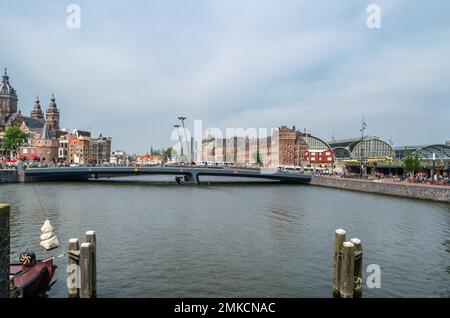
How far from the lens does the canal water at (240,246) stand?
15969 millimetres

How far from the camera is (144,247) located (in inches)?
876

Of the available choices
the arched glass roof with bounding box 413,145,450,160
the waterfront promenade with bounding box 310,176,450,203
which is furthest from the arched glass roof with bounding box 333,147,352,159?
the waterfront promenade with bounding box 310,176,450,203

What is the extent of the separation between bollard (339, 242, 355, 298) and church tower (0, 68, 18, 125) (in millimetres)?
211759

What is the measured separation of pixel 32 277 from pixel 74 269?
192 centimetres

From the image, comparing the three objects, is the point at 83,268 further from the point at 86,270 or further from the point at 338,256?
the point at 338,256

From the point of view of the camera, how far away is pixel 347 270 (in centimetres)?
1363

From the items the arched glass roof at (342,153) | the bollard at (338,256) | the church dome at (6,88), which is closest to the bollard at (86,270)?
the bollard at (338,256)

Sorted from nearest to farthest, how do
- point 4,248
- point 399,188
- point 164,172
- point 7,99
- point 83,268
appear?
1. point 4,248
2. point 83,268
3. point 399,188
4. point 164,172
5. point 7,99

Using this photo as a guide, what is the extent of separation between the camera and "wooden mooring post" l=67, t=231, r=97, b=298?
529 inches

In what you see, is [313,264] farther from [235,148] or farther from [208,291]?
[235,148]

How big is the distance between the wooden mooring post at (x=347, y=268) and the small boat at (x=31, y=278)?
12.2 metres

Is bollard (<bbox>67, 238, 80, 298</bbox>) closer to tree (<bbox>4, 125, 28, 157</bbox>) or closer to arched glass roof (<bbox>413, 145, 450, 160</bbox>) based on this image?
arched glass roof (<bbox>413, 145, 450, 160</bbox>)

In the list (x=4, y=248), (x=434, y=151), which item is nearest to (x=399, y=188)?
(x=4, y=248)

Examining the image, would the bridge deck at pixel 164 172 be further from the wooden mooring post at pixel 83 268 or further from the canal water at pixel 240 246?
the wooden mooring post at pixel 83 268
